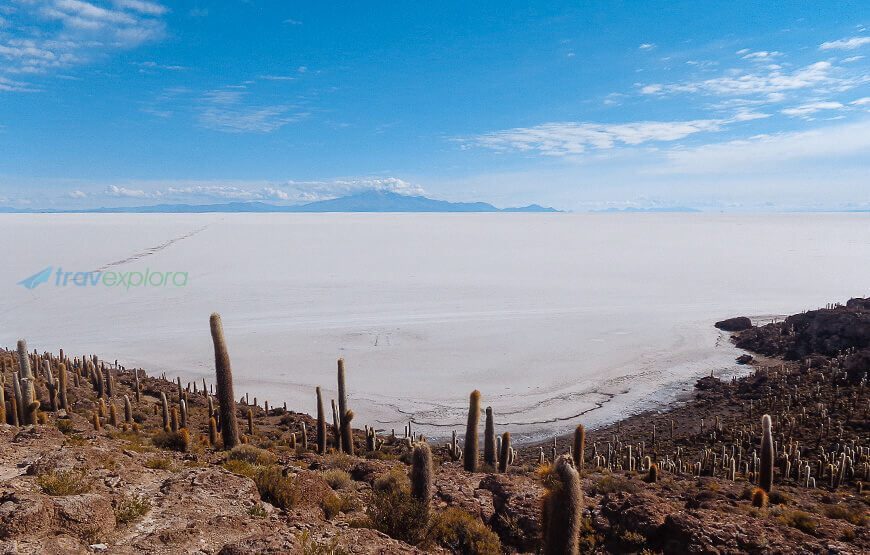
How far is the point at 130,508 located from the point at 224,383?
6057 millimetres

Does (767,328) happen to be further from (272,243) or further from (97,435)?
(272,243)

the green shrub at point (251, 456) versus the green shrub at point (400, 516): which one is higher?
the green shrub at point (400, 516)

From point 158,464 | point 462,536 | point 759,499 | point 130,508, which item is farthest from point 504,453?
point 130,508

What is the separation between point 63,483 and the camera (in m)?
7.16

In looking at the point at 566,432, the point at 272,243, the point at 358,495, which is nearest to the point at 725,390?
the point at 566,432

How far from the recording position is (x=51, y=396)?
53.6 ft

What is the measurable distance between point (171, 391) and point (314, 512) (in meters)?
17.1

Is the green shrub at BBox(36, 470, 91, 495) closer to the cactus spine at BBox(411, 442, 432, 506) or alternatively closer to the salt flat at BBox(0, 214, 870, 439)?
the cactus spine at BBox(411, 442, 432, 506)

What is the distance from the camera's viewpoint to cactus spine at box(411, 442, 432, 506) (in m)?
8.94

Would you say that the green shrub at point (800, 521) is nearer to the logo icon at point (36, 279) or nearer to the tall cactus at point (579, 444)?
the tall cactus at point (579, 444)

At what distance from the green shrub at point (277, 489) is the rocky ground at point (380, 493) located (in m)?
0.03

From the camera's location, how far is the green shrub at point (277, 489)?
8.26m

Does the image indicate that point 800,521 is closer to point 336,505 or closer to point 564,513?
point 564,513

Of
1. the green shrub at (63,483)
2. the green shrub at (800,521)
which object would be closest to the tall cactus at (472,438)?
the green shrub at (800,521)
